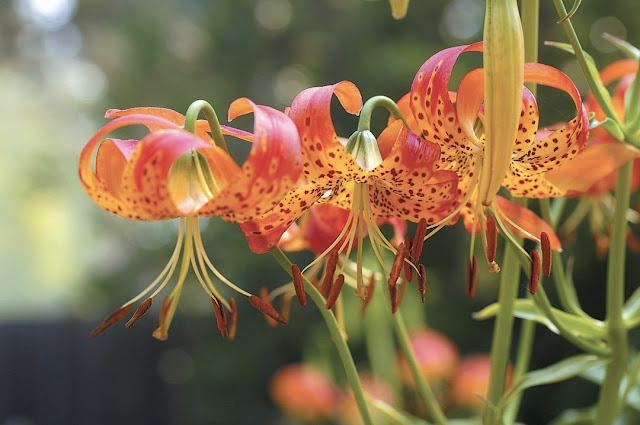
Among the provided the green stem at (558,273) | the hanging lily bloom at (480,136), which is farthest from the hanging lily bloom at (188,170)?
the green stem at (558,273)

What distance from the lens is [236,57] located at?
2.77 meters

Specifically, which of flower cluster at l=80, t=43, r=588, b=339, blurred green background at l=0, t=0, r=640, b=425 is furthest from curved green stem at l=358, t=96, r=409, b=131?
blurred green background at l=0, t=0, r=640, b=425

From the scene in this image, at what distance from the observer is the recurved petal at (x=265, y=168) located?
38 centimetres

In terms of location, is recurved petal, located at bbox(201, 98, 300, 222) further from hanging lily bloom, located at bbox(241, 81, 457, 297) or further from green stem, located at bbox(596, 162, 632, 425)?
green stem, located at bbox(596, 162, 632, 425)

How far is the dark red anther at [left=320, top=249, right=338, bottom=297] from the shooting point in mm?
484

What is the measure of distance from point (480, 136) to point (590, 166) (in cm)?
10

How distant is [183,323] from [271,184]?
309cm

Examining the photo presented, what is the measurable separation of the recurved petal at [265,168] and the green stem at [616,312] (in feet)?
0.87

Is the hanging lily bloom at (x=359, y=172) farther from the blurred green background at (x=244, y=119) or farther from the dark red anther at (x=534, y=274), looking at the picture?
the blurred green background at (x=244, y=119)

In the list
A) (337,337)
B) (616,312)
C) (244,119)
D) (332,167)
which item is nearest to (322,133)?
(332,167)

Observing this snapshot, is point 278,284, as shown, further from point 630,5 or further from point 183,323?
point 630,5

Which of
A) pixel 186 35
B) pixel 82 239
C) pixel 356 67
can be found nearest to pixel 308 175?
pixel 356 67

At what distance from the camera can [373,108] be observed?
1.49 feet

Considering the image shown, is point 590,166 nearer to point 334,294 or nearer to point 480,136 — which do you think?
point 480,136
